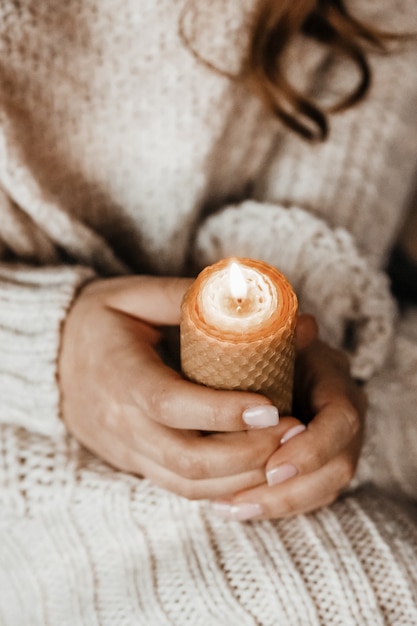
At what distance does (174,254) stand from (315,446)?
38 centimetres

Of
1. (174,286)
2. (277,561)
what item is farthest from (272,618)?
(174,286)

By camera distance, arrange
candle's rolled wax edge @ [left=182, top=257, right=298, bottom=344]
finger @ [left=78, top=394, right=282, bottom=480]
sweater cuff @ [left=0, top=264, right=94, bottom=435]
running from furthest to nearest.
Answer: sweater cuff @ [left=0, top=264, right=94, bottom=435], finger @ [left=78, top=394, right=282, bottom=480], candle's rolled wax edge @ [left=182, top=257, right=298, bottom=344]

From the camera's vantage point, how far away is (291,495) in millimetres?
588

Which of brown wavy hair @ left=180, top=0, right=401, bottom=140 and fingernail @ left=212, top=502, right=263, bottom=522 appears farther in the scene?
brown wavy hair @ left=180, top=0, right=401, bottom=140

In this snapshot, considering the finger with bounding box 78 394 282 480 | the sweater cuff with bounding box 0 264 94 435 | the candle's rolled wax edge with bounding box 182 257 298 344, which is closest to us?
the candle's rolled wax edge with bounding box 182 257 298 344

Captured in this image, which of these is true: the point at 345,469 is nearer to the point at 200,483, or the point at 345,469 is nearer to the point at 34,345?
the point at 200,483

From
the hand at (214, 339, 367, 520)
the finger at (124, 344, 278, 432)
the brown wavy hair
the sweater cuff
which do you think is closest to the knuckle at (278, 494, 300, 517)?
the hand at (214, 339, 367, 520)

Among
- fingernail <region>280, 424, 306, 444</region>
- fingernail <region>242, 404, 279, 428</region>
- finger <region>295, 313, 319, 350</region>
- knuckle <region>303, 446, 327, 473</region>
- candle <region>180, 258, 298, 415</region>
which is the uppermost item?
candle <region>180, 258, 298, 415</region>

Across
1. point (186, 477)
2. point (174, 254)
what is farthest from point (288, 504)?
point (174, 254)

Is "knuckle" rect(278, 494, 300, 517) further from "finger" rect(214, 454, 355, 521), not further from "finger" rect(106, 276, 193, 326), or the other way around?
"finger" rect(106, 276, 193, 326)

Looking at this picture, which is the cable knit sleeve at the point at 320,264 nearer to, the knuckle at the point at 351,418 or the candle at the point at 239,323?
the knuckle at the point at 351,418

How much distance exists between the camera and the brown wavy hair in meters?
0.72

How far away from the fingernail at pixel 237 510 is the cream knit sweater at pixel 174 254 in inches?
0.8

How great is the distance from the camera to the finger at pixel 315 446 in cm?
54
